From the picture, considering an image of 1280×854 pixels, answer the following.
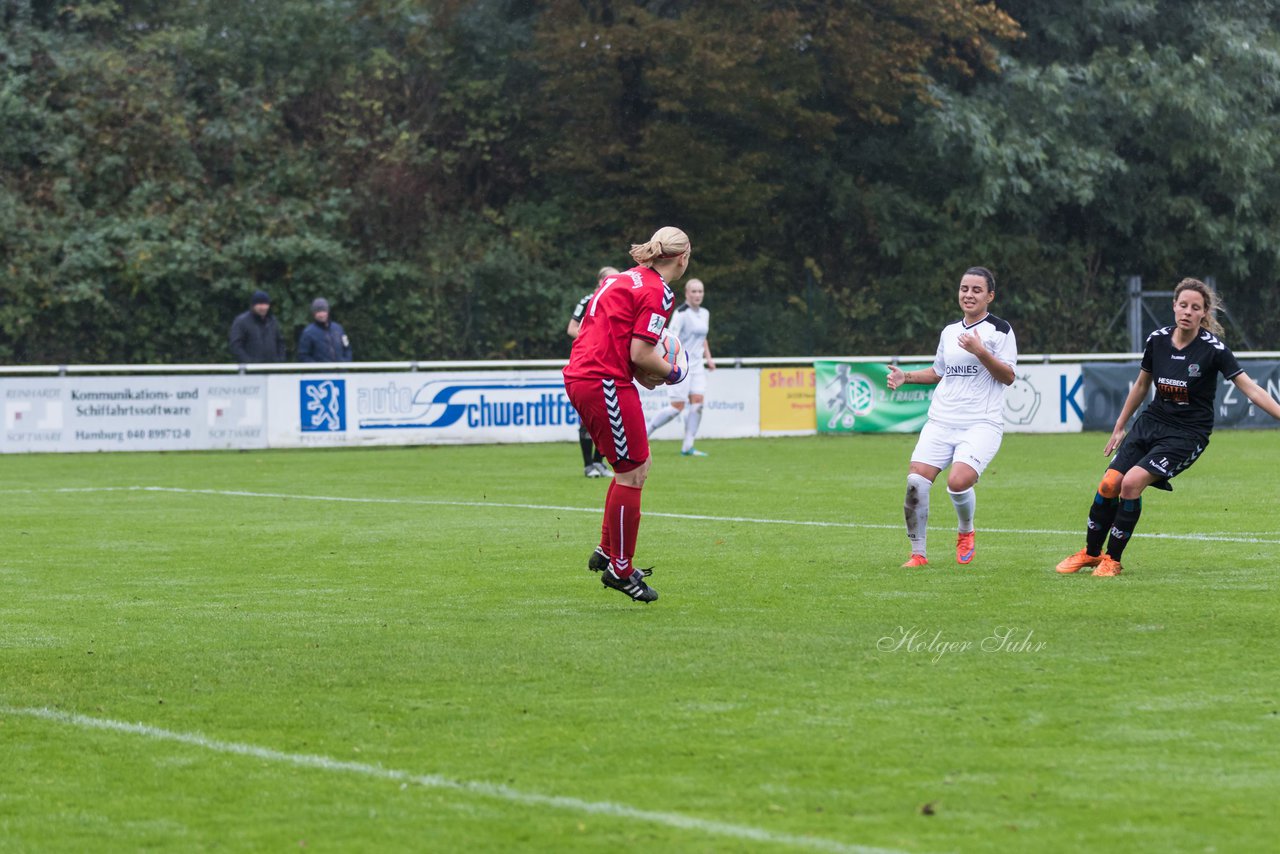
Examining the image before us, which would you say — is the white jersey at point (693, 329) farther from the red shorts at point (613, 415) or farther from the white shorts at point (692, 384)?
the red shorts at point (613, 415)

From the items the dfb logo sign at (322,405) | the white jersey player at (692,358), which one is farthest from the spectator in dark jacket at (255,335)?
the white jersey player at (692,358)

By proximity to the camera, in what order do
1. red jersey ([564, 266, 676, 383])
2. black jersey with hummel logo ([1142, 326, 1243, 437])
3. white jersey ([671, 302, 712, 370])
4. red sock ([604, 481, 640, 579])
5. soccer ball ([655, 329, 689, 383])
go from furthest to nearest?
1. white jersey ([671, 302, 712, 370])
2. black jersey with hummel logo ([1142, 326, 1243, 437])
3. soccer ball ([655, 329, 689, 383])
4. red sock ([604, 481, 640, 579])
5. red jersey ([564, 266, 676, 383])

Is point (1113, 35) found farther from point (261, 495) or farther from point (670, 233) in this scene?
point (670, 233)

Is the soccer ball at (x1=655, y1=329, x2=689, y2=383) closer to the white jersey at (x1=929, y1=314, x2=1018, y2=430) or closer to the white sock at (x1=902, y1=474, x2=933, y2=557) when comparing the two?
the white sock at (x1=902, y1=474, x2=933, y2=557)

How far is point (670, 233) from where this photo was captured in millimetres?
9125

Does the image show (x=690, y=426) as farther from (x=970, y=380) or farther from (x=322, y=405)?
(x=970, y=380)

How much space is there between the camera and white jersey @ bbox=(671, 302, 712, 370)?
2255cm

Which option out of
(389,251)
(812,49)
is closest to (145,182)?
(389,251)

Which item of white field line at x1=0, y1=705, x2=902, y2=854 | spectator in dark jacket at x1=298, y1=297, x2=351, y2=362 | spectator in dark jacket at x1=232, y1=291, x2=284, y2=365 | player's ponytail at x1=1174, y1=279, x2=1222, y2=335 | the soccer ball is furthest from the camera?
spectator in dark jacket at x1=298, y1=297, x2=351, y2=362

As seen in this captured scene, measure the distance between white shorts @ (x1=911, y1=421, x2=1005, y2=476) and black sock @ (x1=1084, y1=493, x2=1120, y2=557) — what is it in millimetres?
730

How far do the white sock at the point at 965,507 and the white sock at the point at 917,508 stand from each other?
171 mm

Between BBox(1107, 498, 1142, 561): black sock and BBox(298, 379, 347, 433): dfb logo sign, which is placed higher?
BBox(1107, 498, 1142, 561): black sock

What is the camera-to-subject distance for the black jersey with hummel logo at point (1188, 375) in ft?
33.1
